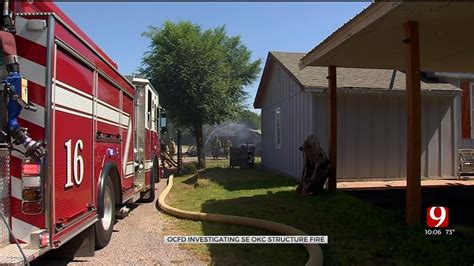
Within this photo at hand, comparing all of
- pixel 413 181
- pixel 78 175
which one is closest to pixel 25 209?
pixel 78 175

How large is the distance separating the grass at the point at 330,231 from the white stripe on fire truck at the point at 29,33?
332 centimetres

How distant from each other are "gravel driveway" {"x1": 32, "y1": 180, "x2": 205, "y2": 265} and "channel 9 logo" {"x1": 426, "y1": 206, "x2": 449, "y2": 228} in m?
3.65

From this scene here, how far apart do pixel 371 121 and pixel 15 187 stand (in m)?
11.3

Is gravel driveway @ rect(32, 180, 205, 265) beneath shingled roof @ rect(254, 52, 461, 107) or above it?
beneath

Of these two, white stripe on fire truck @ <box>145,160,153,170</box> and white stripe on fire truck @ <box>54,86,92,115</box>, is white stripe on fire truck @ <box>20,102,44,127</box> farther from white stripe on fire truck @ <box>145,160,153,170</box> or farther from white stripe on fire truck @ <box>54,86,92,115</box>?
white stripe on fire truck @ <box>145,160,153,170</box>

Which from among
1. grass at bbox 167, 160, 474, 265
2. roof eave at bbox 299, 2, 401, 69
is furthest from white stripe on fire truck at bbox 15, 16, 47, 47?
roof eave at bbox 299, 2, 401, 69

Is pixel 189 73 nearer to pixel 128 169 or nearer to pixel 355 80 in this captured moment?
pixel 355 80

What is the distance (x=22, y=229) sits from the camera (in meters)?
4.18

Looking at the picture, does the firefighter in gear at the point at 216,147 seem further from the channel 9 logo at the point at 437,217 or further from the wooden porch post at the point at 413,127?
the wooden porch post at the point at 413,127

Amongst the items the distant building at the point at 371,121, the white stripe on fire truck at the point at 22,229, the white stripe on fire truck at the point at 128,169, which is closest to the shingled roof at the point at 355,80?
the distant building at the point at 371,121

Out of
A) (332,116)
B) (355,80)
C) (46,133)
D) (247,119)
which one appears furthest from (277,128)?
(247,119)

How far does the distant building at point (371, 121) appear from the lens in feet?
43.8

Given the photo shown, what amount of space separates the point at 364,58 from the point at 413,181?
12.3 feet

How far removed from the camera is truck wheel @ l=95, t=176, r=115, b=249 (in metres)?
6.07
